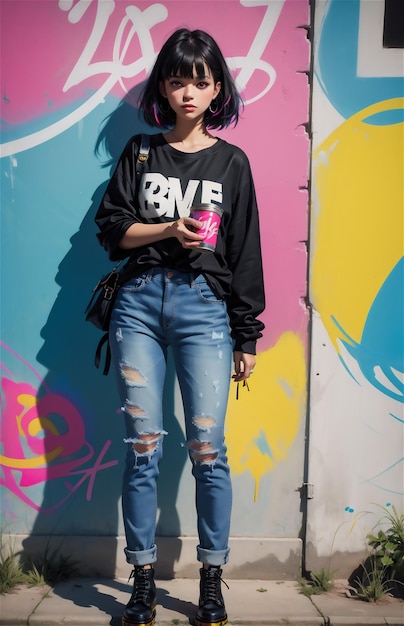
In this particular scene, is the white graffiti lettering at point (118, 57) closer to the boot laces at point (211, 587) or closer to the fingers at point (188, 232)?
the fingers at point (188, 232)

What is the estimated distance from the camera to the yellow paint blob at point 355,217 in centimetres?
332

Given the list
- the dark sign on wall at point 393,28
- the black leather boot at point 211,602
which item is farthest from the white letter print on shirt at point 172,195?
the black leather boot at point 211,602

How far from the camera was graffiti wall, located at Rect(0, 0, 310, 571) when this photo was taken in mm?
3316

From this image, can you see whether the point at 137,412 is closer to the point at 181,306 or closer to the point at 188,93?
the point at 181,306

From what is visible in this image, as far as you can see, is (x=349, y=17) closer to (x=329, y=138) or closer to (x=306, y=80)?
(x=306, y=80)

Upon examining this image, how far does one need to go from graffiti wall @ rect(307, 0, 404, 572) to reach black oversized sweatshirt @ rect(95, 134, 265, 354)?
21.0 inches

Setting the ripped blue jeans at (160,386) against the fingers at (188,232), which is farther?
the ripped blue jeans at (160,386)

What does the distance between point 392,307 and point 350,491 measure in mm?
886

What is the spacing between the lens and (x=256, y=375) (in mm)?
3346

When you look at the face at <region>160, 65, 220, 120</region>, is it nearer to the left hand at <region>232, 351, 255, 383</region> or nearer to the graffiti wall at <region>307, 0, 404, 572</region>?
the graffiti wall at <region>307, 0, 404, 572</region>

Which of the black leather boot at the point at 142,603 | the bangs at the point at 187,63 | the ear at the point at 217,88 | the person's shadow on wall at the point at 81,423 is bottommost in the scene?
the black leather boot at the point at 142,603

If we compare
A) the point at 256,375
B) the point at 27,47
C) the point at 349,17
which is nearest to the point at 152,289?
the point at 256,375

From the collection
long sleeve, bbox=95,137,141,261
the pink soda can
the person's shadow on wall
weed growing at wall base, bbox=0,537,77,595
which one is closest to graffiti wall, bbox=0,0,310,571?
the person's shadow on wall

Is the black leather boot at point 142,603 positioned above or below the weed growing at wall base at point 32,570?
above
